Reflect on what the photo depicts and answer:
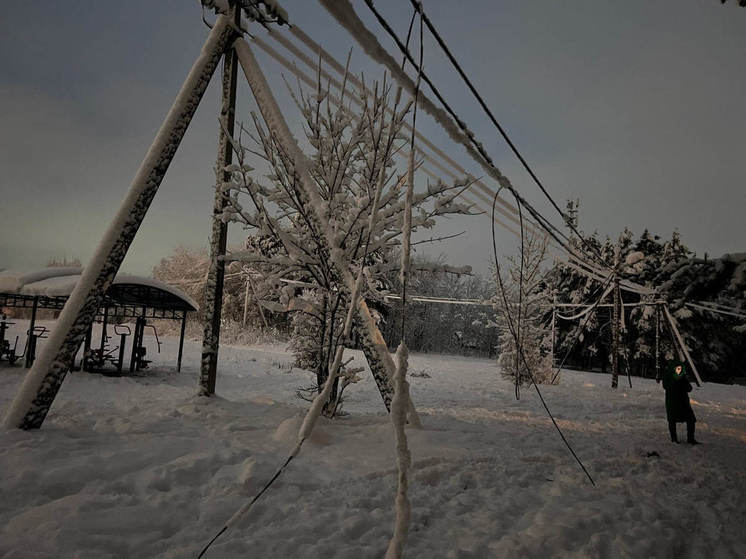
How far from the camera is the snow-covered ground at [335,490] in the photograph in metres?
2.37

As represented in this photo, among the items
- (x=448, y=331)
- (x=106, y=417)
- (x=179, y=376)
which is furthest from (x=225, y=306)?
(x=106, y=417)

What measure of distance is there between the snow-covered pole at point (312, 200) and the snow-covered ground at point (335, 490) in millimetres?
924

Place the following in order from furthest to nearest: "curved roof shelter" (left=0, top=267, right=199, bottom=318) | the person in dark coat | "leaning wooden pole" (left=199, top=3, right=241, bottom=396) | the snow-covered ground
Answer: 1. "curved roof shelter" (left=0, top=267, right=199, bottom=318)
2. the person in dark coat
3. "leaning wooden pole" (left=199, top=3, right=241, bottom=396)
4. the snow-covered ground

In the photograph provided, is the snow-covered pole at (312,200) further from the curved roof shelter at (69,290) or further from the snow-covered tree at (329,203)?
the curved roof shelter at (69,290)

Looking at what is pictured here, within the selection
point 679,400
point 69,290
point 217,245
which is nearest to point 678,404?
point 679,400

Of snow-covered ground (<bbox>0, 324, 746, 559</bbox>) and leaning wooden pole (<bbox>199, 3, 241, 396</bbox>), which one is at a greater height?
leaning wooden pole (<bbox>199, 3, 241, 396</bbox>)

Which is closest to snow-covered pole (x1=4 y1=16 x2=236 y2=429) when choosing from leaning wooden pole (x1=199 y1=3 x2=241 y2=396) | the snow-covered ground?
the snow-covered ground

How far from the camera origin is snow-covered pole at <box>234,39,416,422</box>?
15.8 ft

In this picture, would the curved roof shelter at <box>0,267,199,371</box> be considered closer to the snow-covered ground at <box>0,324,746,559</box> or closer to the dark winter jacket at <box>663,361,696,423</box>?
the snow-covered ground at <box>0,324,746,559</box>

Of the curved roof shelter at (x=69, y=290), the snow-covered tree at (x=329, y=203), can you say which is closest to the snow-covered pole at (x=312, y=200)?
the snow-covered tree at (x=329, y=203)

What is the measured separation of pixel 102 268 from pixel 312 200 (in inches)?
96.3

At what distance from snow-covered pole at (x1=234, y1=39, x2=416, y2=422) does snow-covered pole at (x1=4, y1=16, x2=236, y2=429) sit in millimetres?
754

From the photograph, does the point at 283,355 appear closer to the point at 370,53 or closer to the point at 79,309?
the point at 79,309

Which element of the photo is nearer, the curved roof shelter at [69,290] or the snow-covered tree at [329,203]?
the snow-covered tree at [329,203]
